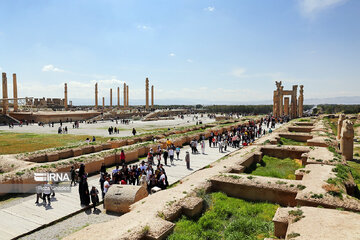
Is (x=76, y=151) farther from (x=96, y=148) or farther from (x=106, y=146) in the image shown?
(x=106, y=146)

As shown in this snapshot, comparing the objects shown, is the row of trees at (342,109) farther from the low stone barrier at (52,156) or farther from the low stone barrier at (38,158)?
the low stone barrier at (38,158)

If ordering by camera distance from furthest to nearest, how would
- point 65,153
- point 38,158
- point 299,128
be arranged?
1. point 299,128
2. point 65,153
3. point 38,158

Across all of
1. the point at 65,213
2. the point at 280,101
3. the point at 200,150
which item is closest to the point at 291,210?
the point at 65,213

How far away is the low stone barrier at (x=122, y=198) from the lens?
8.54m

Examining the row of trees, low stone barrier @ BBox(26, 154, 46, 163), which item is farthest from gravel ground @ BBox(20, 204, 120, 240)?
the row of trees

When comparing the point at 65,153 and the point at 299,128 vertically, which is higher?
the point at 299,128

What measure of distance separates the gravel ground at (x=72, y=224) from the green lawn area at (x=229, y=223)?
3.28 meters

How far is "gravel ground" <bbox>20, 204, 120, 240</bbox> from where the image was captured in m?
7.18

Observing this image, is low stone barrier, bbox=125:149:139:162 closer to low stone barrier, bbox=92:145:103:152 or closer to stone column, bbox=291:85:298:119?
low stone barrier, bbox=92:145:103:152

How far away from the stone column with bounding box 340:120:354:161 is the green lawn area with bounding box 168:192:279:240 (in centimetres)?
1176

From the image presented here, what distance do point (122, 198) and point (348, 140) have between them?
16.0 metres

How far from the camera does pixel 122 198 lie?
28.3 ft

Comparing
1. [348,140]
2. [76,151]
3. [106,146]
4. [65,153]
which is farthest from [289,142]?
[65,153]

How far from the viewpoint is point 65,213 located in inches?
338
